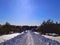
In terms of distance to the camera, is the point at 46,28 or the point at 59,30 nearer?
the point at 59,30

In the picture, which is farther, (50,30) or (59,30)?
(50,30)

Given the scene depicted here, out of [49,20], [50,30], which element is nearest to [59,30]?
[50,30]

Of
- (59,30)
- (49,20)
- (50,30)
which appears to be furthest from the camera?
(49,20)

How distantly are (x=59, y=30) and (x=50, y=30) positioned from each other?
13.2m

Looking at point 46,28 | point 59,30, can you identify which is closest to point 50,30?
point 46,28

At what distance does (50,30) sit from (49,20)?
1347 cm

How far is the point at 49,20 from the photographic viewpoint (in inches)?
3014

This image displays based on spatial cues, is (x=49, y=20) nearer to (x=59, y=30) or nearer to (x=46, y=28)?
(x=46, y=28)

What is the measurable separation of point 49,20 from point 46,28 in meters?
11.0

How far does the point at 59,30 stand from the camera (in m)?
50.7

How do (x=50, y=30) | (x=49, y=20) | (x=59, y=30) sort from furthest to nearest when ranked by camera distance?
(x=49, y=20) < (x=50, y=30) < (x=59, y=30)

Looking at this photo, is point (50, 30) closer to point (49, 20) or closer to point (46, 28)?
point (46, 28)

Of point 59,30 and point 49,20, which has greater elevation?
point 49,20

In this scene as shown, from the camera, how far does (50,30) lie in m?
63.8
